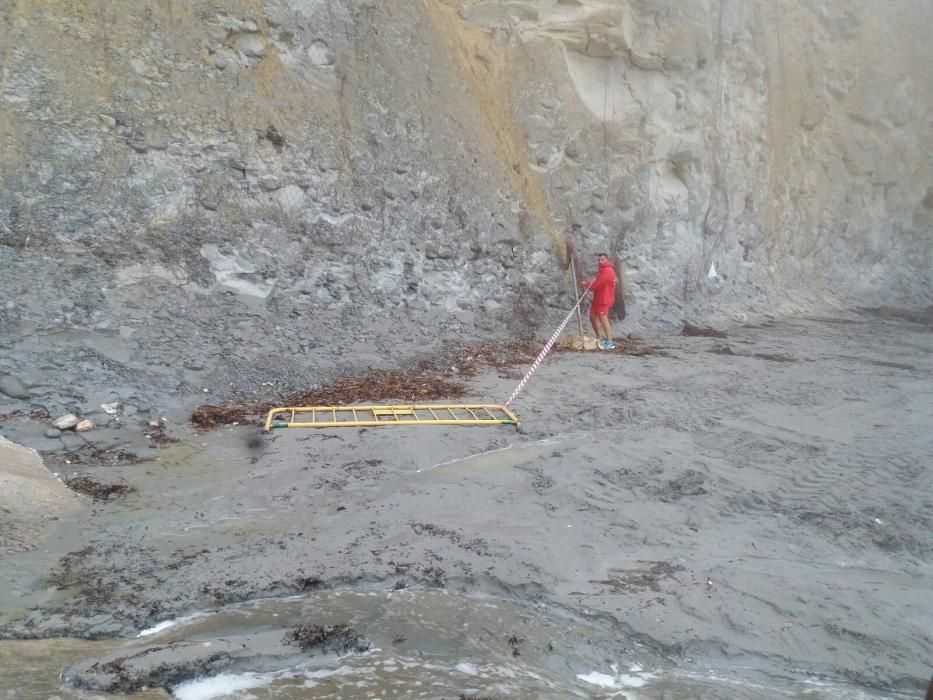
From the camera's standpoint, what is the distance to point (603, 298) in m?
10.8

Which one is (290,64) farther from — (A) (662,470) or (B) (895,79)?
(B) (895,79)

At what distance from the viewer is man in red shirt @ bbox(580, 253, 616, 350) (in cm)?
1070

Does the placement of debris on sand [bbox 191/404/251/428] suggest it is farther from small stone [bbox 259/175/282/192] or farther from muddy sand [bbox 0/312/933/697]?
small stone [bbox 259/175/282/192]

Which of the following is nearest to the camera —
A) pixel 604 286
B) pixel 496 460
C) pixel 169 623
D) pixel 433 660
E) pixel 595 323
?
pixel 433 660

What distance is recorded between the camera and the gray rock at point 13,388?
6559 millimetres

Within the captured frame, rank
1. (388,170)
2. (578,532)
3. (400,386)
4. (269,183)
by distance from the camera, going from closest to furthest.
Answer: (578,532) < (400,386) < (269,183) < (388,170)

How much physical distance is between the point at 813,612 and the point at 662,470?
6.46 ft

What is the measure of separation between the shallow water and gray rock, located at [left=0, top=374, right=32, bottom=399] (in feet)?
11.0

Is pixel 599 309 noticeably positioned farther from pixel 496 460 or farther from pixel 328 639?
pixel 328 639

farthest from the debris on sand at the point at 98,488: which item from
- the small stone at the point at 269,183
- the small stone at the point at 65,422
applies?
the small stone at the point at 269,183

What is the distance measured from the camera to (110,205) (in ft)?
26.5

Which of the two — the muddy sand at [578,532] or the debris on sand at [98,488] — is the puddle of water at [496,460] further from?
the debris on sand at [98,488]

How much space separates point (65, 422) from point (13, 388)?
655 millimetres

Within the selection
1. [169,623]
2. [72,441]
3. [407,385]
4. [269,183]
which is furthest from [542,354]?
[169,623]
